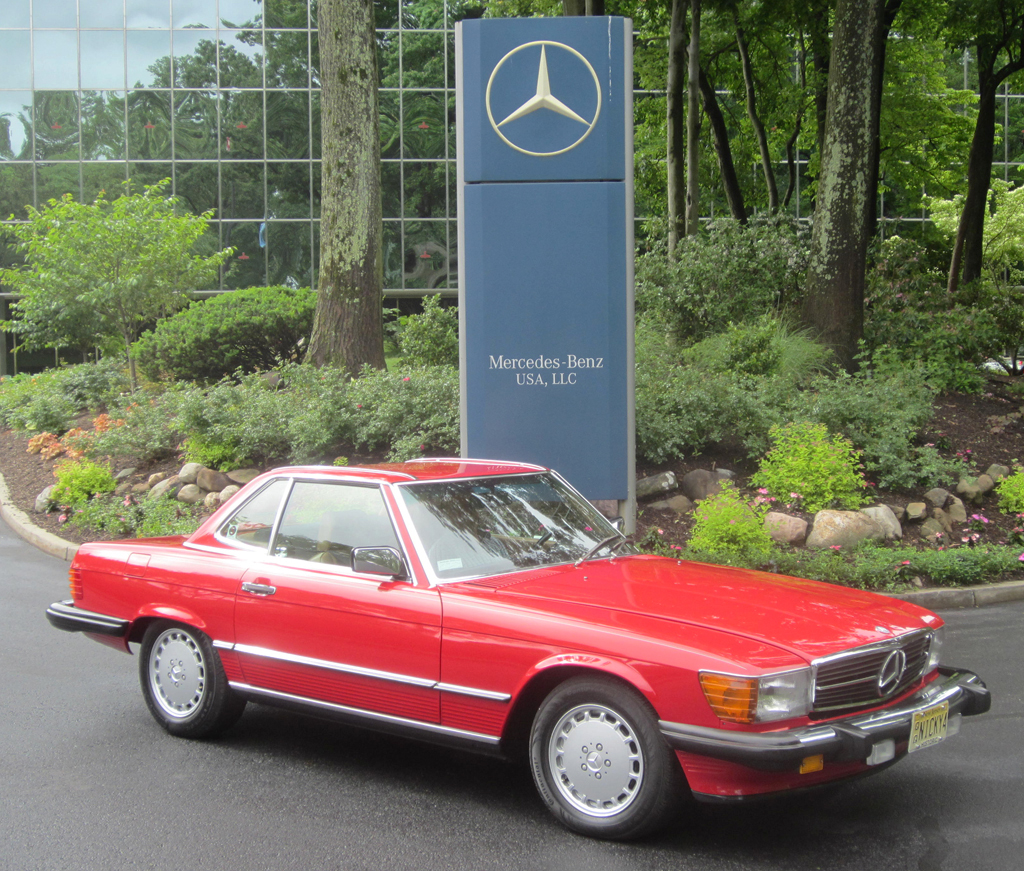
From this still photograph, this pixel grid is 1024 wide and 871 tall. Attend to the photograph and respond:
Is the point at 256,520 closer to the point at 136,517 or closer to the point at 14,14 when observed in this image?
the point at 136,517

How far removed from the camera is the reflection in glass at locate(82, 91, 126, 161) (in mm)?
33469

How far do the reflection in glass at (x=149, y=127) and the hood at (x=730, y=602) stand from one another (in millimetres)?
32571

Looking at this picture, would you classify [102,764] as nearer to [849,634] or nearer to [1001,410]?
[849,634]

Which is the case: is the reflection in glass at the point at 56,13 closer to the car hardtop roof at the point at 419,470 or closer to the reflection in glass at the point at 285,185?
the reflection in glass at the point at 285,185

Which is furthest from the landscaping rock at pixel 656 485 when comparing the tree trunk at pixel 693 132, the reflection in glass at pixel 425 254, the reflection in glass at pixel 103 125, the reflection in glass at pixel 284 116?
the reflection in glass at pixel 103 125

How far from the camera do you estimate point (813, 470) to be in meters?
9.87

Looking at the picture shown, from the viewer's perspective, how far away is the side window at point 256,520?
5.24 meters

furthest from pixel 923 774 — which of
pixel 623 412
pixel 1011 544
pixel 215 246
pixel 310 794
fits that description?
pixel 215 246

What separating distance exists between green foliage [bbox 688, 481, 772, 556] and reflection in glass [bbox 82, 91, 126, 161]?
3018cm

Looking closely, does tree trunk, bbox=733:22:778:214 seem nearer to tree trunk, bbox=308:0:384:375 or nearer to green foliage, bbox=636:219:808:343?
green foliage, bbox=636:219:808:343

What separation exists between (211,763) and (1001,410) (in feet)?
38.3

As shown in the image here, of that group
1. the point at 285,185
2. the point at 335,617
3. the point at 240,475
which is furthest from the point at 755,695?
the point at 285,185

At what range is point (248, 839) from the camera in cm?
403

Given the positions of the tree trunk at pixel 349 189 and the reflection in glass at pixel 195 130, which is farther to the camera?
the reflection in glass at pixel 195 130
